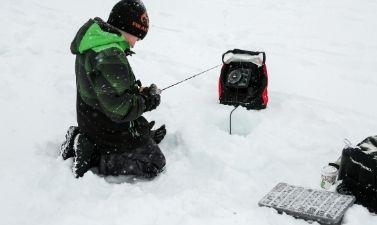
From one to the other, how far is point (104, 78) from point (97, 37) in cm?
35

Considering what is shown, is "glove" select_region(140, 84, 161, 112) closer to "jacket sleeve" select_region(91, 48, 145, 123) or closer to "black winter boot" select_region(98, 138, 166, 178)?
"jacket sleeve" select_region(91, 48, 145, 123)

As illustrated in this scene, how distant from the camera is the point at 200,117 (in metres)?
5.49

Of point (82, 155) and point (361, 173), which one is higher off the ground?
point (361, 173)

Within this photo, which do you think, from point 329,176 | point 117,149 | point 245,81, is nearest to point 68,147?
point 117,149

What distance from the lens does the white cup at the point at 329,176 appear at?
3.89 meters

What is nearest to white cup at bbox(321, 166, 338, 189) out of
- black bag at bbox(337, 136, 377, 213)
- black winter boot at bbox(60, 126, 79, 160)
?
black bag at bbox(337, 136, 377, 213)

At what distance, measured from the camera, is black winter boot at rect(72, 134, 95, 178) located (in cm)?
425

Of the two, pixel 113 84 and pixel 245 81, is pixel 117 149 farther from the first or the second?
pixel 245 81

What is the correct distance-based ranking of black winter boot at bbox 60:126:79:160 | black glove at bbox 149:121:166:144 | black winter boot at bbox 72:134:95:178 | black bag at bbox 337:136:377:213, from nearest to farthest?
1. black bag at bbox 337:136:377:213
2. black winter boot at bbox 72:134:95:178
3. black winter boot at bbox 60:126:79:160
4. black glove at bbox 149:121:166:144

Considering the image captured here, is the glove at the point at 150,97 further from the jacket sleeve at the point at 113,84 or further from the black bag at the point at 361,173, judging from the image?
the black bag at the point at 361,173

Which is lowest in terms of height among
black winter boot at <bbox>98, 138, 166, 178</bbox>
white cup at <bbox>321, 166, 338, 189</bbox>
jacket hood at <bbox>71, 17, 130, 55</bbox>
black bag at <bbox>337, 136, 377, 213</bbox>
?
black winter boot at <bbox>98, 138, 166, 178</bbox>

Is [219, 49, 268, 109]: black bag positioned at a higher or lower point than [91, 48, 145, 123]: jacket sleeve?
lower

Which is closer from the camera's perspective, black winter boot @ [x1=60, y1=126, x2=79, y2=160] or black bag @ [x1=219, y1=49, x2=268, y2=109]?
black winter boot @ [x1=60, y1=126, x2=79, y2=160]

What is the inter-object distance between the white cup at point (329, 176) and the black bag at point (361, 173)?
0.09m
